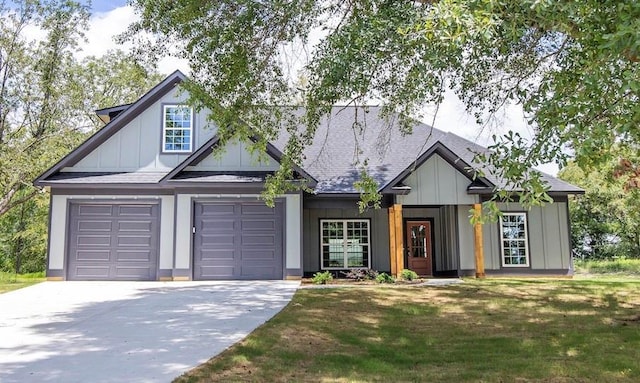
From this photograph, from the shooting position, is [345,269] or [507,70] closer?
[507,70]

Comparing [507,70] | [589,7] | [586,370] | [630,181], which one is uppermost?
[507,70]

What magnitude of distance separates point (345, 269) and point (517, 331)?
8.42 metres

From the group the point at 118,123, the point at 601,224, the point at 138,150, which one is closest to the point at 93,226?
the point at 138,150

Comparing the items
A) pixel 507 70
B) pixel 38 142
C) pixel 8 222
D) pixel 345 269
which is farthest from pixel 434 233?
pixel 8 222

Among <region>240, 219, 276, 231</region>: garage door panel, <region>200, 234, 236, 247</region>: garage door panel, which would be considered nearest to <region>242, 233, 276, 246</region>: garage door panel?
<region>240, 219, 276, 231</region>: garage door panel

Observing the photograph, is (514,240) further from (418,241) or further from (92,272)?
(92,272)

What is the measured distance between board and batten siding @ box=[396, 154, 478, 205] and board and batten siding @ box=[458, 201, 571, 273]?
965 millimetres

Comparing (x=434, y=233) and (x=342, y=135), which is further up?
(x=342, y=135)

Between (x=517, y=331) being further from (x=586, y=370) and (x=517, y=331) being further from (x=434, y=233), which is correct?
(x=434, y=233)

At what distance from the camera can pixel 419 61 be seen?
7.38 metres

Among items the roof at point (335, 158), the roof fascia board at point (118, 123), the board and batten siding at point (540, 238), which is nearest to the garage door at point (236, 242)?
the roof at point (335, 158)

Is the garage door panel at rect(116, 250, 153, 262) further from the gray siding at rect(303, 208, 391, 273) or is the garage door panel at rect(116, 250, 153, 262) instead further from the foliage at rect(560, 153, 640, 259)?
the foliage at rect(560, 153, 640, 259)

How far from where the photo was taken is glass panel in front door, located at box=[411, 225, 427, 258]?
16.6 m

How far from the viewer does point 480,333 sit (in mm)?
7344
